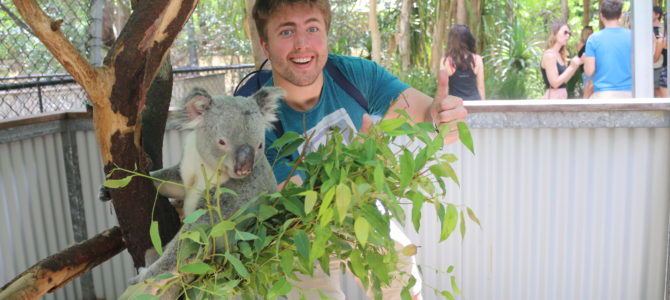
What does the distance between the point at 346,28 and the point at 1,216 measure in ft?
28.6

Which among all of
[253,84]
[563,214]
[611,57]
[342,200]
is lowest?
[563,214]

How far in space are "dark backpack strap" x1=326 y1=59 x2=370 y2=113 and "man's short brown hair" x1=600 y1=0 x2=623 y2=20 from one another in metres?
2.62

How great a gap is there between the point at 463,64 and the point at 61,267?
3.22 meters

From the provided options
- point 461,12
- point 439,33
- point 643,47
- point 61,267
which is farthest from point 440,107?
point 439,33

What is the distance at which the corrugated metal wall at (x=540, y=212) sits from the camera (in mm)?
2330

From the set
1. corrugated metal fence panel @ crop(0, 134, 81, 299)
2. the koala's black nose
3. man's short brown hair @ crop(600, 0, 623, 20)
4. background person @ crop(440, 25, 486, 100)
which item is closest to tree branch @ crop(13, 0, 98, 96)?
the koala's black nose

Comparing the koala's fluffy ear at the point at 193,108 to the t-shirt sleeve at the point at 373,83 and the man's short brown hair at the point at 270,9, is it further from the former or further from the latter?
the t-shirt sleeve at the point at 373,83

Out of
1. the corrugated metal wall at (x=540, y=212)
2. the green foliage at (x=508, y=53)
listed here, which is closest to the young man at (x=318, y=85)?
the corrugated metal wall at (x=540, y=212)

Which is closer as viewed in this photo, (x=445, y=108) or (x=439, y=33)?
(x=445, y=108)

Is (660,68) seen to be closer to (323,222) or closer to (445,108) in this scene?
(445,108)

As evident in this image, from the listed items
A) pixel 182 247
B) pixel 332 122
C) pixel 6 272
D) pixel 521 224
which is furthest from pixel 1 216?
pixel 521 224

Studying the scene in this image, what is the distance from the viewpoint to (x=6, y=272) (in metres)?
2.39

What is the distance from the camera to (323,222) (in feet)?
2.74

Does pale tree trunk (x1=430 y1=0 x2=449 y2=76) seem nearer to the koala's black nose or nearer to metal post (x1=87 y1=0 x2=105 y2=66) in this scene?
metal post (x1=87 y1=0 x2=105 y2=66)
